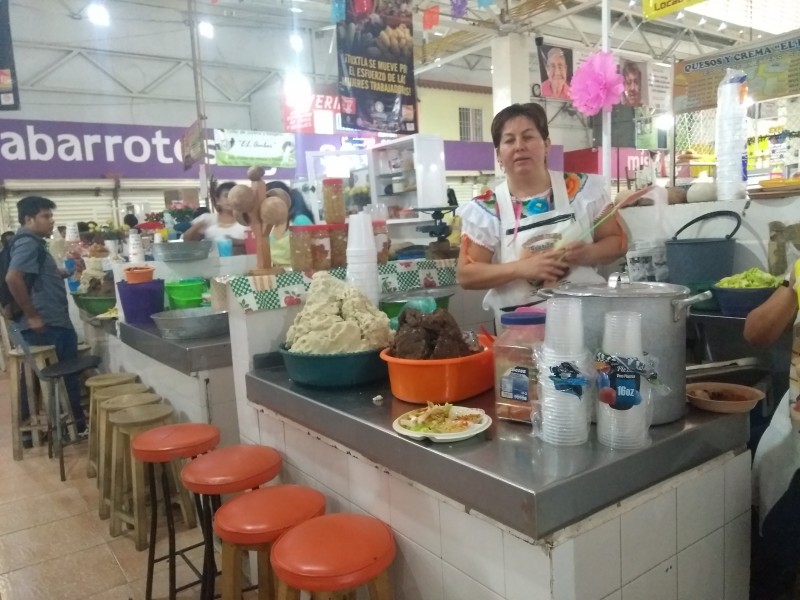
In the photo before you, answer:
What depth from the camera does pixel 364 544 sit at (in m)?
1.47

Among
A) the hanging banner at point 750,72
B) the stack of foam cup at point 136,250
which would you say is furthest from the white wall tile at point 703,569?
the stack of foam cup at point 136,250

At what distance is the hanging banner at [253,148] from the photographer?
9.89 meters

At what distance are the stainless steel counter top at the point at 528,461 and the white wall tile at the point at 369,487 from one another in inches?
4.7

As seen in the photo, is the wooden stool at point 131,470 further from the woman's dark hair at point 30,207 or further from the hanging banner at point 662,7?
the hanging banner at point 662,7

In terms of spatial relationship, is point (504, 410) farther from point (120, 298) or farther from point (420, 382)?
point (120, 298)

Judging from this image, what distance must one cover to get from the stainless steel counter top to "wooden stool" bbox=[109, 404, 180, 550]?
1.74m

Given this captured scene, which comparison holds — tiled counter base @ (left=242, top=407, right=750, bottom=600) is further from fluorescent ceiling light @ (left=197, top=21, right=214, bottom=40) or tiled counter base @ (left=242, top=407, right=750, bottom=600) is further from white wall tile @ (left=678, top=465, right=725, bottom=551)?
fluorescent ceiling light @ (left=197, top=21, right=214, bottom=40)

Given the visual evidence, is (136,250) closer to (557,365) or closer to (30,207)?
(30,207)

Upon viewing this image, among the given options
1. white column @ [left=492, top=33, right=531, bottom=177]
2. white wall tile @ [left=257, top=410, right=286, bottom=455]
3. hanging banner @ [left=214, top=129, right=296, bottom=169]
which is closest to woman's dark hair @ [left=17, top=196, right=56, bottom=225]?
white wall tile @ [left=257, top=410, right=286, bottom=455]

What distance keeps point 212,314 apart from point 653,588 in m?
2.27

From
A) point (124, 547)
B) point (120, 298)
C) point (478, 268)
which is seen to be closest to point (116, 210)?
point (120, 298)

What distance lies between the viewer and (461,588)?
1455 millimetres

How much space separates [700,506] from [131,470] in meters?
2.82

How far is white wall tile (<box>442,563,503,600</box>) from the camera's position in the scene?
4.53ft
